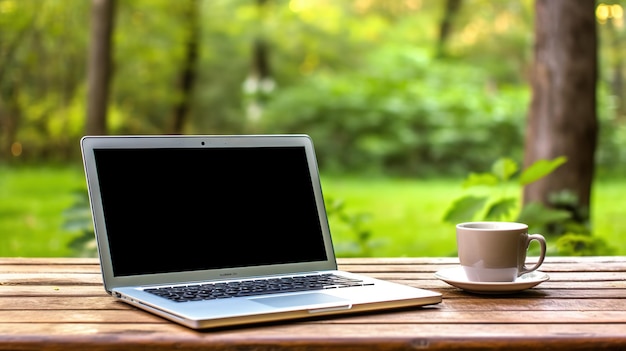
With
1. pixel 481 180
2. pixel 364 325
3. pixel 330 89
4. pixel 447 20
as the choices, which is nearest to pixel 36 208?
pixel 330 89

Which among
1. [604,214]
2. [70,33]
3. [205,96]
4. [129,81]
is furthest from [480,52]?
[70,33]

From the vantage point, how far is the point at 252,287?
130cm

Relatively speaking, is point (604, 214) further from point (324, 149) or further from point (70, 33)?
point (70, 33)

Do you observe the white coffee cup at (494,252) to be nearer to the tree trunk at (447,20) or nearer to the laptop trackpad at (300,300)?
the laptop trackpad at (300,300)

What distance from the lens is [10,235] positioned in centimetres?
595

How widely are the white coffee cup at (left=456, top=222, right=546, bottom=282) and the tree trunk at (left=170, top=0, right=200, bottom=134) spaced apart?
34.3 ft

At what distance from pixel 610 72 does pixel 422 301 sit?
1362 cm

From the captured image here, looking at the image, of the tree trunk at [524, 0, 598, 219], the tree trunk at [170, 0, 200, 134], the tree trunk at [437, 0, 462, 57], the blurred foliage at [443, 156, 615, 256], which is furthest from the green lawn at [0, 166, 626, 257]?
the tree trunk at [437, 0, 462, 57]

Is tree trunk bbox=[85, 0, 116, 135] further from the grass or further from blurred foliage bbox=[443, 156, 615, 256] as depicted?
blurred foliage bbox=[443, 156, 615, 256]

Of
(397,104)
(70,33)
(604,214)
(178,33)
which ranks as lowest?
(604,214)

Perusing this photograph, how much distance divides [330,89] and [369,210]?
3569mm

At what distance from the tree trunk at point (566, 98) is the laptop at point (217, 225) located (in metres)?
2.19

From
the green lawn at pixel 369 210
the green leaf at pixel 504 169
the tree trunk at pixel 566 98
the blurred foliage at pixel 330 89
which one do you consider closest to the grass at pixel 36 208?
the green lawn at pixel 369 210

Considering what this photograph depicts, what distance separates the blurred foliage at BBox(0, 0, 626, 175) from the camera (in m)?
10.0
